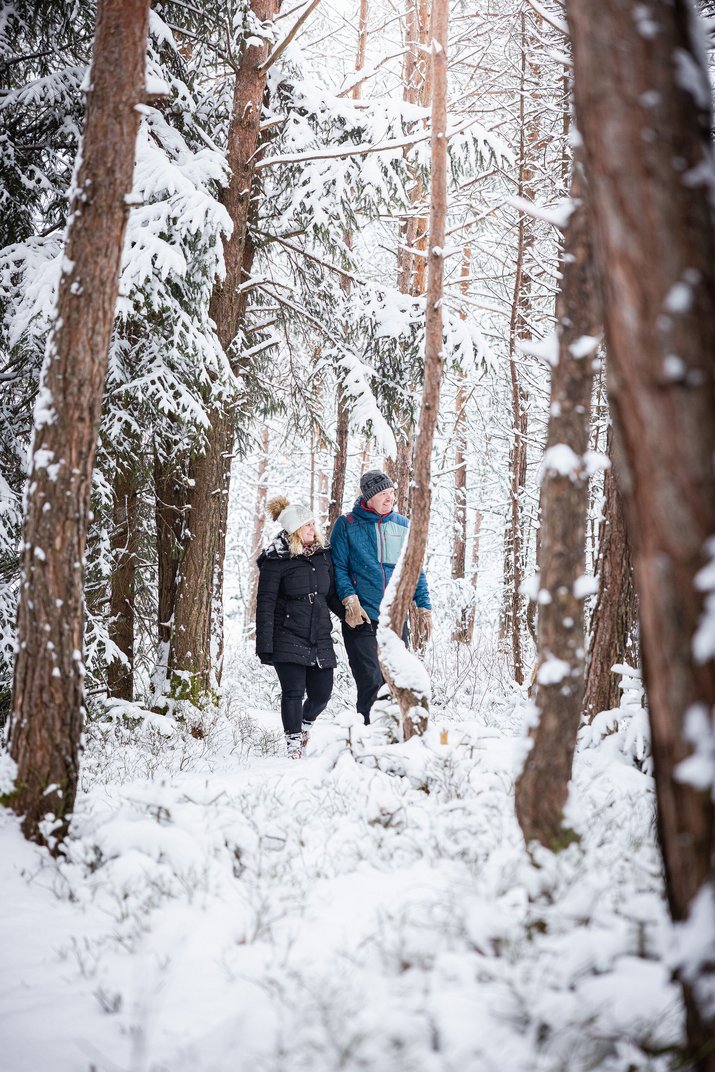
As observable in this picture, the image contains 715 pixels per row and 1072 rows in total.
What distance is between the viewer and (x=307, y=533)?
606cm

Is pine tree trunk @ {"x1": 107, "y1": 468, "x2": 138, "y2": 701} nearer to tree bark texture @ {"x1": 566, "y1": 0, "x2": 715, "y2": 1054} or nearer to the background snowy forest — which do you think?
the background snowy forest

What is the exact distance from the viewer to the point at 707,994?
1678 mm

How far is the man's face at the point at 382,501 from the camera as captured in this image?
609 cm

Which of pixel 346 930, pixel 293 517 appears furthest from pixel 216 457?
pixel 346 930

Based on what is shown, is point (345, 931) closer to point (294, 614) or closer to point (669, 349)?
point (669, 349)

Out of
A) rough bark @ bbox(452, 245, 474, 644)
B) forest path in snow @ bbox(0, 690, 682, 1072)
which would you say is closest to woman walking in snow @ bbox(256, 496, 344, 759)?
forest path in snow @ bbox(0, 690, 682, 1072)

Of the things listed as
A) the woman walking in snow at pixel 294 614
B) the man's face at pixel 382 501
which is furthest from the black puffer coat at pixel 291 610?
the man's face at pixel 382 501

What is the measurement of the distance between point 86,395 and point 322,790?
2740 millimetres

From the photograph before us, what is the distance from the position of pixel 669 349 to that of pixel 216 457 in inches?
231

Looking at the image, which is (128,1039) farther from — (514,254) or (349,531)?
(514,254)

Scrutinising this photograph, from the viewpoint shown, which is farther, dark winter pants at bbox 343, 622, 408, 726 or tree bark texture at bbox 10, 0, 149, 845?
dark winter pants at bbox 343, 622, 408, 726

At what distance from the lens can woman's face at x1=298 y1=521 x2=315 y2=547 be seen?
19.8 ft

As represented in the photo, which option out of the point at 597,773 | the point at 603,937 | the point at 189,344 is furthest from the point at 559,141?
the point at 603,937

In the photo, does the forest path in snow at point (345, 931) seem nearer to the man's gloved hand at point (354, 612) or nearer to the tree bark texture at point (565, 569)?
the tree bark texture at point (565, 569)
